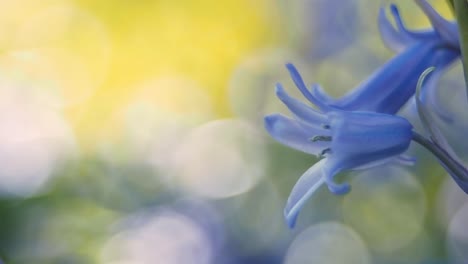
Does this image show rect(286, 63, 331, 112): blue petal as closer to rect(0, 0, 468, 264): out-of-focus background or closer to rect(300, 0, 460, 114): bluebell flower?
rect(300, 0, 460, 114): bluebell flower

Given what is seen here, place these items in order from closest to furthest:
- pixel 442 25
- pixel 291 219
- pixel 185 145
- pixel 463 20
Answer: pixel 463 20 < pixel 291 219 < pixel 442 25 < pixel 185 145

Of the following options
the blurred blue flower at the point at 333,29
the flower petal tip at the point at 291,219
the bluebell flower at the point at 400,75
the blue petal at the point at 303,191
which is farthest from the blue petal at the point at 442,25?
the blurred blue flower at the point at 333,29

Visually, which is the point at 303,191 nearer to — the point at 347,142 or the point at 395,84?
the point at 347,142

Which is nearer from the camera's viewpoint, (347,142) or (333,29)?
(347,142)

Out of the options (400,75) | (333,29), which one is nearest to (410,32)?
(400,75)

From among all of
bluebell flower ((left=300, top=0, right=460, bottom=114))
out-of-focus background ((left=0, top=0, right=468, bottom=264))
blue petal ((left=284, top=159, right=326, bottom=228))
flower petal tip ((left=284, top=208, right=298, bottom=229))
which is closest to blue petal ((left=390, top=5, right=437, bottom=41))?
bluebell flower ((left=300, top=0, right=460, bottom=114))

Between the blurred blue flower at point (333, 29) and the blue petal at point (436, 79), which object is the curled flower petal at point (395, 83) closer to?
the blue petal at point (436, 79)

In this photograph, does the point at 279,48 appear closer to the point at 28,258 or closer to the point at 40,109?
the point at 40,109
